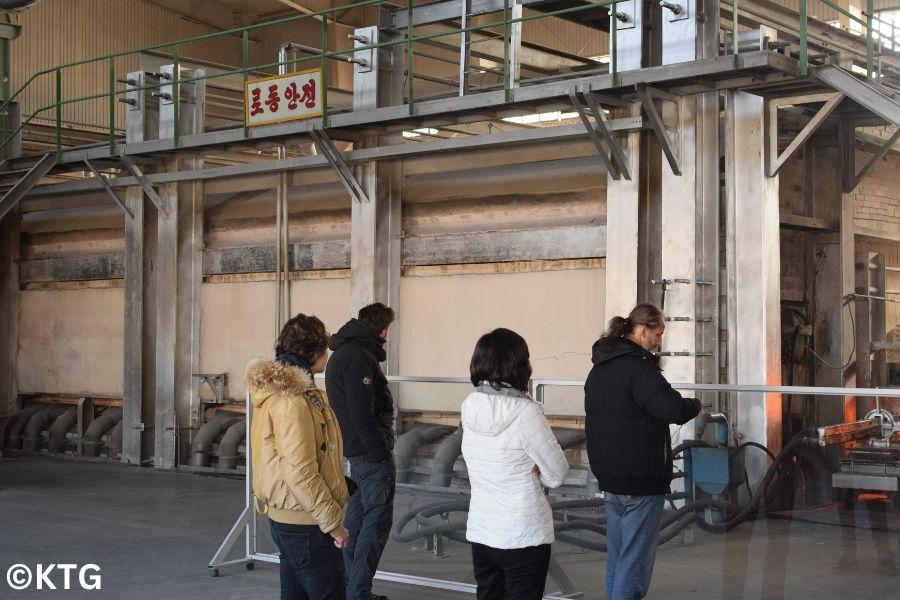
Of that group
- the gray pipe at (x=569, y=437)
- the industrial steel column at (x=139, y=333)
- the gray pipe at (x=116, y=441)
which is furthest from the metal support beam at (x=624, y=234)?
the gray pipe at (x=116, y=441)

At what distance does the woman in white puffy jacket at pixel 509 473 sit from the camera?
4.98m

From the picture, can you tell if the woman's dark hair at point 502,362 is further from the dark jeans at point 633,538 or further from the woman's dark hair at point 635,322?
the dark jeans at point 633,538

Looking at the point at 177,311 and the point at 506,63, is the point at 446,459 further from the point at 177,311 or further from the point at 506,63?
the point at 177,311

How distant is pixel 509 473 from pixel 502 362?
0.48m

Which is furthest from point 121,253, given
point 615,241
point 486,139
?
point 615,241

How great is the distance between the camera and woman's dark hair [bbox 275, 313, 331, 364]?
554 cm

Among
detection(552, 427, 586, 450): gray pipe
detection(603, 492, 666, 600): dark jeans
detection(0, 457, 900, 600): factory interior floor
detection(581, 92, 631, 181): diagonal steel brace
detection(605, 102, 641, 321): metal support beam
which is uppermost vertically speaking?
detection(581, 92, 631, 181): diagonal steel brace

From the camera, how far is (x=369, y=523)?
7.09 m

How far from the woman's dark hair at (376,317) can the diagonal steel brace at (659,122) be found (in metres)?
4.40

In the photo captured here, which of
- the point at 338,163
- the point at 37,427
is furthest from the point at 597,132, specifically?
the point at 37,427

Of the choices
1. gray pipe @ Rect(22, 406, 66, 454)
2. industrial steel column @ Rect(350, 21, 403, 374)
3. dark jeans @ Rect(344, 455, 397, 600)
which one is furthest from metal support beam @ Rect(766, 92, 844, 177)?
gray pipe @ Rect(22, 406, 66, 454)

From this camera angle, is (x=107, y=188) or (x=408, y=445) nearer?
(x=408, y=445)

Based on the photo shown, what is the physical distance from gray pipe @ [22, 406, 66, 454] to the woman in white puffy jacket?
13741mm

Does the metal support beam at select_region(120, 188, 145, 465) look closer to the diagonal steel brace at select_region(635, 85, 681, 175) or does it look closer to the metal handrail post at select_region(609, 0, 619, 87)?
the metal handrail post at select_region(609, 0, 619, 87)
